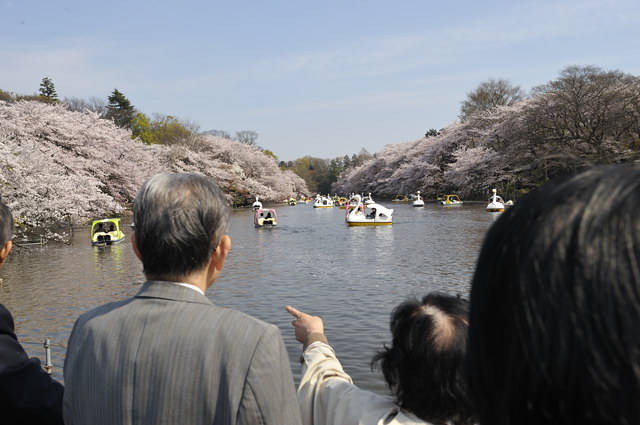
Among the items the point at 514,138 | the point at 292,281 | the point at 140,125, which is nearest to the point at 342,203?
the point at 514,138

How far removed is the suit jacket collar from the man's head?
0.04 metres

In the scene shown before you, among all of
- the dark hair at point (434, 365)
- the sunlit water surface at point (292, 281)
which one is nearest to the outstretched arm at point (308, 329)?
the dark hair at point (434, 365)

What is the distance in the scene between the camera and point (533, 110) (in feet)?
132

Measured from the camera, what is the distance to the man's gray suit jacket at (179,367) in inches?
50.9

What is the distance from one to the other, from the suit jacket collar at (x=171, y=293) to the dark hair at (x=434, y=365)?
2.09ft

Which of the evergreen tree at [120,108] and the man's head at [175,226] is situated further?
the evergreen tree at [120,108]

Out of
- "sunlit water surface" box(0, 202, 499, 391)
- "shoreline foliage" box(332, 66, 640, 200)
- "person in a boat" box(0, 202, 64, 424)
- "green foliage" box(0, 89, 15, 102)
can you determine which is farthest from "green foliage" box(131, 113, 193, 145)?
"person in a boat" box(0, 202, 64, 424)

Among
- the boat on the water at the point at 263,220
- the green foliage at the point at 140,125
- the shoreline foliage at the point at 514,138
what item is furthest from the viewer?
the green foliage at the point at 140,125

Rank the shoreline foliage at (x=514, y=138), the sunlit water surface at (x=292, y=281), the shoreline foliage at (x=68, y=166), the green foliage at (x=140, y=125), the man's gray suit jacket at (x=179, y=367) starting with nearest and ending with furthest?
the man's gray suit jacket at (x=179, y=367)
the sunlit water surface at (x=292, y=281)
the shoreline foliage at (x=68, y=166)
the shoreline foliage at (x=514, y=138)
the green foliage at (x=140, y=125)

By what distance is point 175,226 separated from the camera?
58.6 inches

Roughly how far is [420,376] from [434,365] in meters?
0.06

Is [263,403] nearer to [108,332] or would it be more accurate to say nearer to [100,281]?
[108,332]

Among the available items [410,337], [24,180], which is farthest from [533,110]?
[410,337]

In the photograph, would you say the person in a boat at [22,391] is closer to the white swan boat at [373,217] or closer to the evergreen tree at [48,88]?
the white swan boat at [373,217]
